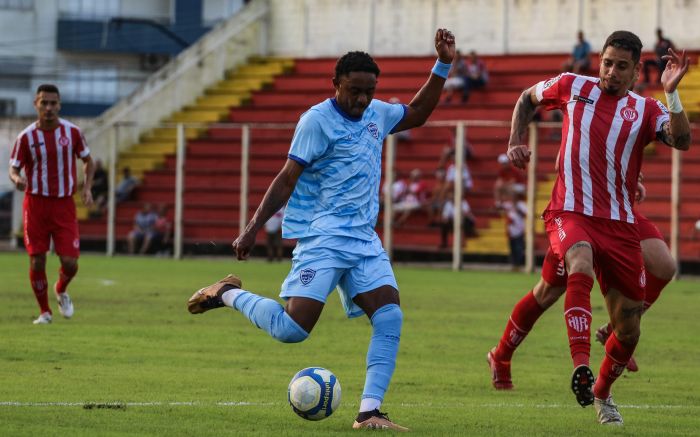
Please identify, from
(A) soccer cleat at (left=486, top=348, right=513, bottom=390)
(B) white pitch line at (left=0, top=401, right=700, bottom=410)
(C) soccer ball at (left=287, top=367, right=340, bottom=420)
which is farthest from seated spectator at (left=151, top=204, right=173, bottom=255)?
(C) soccer ball at (left=287, top=367, right=340, bottom=420)

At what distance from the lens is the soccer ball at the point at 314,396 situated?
28.9 ft

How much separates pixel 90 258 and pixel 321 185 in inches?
969

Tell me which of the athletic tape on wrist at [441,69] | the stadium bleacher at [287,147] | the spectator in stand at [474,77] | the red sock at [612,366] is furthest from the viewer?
the spectator in stand at [474,77]

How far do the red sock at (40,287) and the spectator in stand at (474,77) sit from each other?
20.2 m

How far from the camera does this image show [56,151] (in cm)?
1641

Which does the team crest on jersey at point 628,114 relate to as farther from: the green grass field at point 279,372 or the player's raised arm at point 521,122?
the green grass field at point 279,372

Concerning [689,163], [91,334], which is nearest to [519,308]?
[91,334]

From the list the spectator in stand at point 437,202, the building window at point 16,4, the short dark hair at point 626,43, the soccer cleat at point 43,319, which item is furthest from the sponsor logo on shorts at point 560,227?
the building window at point 16,4

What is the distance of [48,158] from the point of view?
16.2 metres

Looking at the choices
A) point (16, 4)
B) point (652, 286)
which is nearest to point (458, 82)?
point (652, 286)

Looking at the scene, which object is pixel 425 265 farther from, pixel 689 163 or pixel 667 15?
pixel 667 15

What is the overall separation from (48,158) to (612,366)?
8.36 m

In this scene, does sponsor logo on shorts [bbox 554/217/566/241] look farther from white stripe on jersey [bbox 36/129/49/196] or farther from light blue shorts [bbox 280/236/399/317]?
white stripe on jersey [bbox 36/129/49/196]

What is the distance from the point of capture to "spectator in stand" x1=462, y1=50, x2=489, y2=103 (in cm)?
3538
